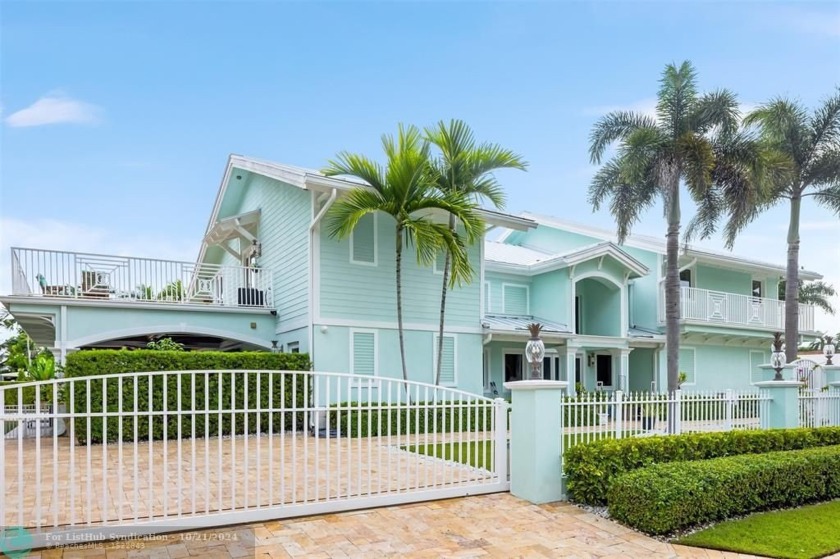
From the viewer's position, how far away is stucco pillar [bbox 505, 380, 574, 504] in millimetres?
7227

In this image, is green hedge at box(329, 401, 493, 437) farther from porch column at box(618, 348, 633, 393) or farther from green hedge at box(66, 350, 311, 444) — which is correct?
porch column at box(618, 348, 633, 393)

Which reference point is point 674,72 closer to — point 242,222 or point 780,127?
point 780,127

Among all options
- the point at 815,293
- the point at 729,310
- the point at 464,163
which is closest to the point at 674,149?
the point at 464,163

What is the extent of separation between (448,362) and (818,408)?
839cm

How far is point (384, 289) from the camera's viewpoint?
15023 millimetres

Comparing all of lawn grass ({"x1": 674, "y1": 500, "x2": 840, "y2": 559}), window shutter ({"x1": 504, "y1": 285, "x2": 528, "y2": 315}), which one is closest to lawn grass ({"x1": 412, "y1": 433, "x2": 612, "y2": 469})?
lawn grass ({"x1": 674, "y1": 500, "x2": 840, "y2": 559})

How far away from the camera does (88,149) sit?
15.2 meters

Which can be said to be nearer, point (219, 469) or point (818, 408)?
point (219, 469)

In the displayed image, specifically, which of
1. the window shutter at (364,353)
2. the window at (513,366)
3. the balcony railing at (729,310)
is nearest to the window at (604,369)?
the balcony railing at (729,310)

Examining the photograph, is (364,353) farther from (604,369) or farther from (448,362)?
(604,369)

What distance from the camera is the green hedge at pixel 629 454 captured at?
6.98 m

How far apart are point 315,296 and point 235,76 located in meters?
5.66

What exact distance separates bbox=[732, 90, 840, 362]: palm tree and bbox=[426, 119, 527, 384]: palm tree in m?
8.27

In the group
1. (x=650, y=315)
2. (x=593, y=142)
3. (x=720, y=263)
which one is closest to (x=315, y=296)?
(x=593, y=142)
